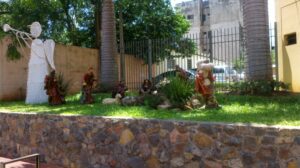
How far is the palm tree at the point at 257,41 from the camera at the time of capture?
986 cm

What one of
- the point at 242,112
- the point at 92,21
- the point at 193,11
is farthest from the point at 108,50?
the point at 193,11

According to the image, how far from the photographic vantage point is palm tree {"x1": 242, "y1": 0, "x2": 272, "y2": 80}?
986 centimetres

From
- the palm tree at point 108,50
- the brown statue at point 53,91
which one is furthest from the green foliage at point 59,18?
the brown statue at point 53,91

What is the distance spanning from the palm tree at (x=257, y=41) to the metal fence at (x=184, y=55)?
264cm

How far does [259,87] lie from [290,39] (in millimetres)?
3995

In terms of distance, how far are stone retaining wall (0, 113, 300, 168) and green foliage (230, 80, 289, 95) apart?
12.3 feet

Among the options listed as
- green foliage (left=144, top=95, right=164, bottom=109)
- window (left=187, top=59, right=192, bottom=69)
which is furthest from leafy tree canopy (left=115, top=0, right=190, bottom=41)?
green foliage (left=144, top=95, right=164, bottom=109)

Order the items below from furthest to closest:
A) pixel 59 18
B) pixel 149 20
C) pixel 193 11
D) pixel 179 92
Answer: pixel 193 11 < pixel 149 20 < pixel 59 18 < pixel 179 92

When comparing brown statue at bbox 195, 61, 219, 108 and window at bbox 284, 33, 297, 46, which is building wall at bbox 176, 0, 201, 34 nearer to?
window at bbox 284, 33, 297, 46

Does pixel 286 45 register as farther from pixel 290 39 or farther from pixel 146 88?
pixel 146 88

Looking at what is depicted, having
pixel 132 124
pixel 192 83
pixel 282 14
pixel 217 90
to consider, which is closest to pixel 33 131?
pixel 132 124

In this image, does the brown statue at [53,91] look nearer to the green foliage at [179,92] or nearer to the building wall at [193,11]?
the green foliage at [179,92]

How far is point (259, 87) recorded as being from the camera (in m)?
9.44

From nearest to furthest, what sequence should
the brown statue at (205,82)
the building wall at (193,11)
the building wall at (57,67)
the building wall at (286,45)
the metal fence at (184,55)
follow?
the brown statue at (205,82) → the building wall at (286,45) → the metal fence at (184,55) → the building wall at (57,67) → the building wall at (193,11)
